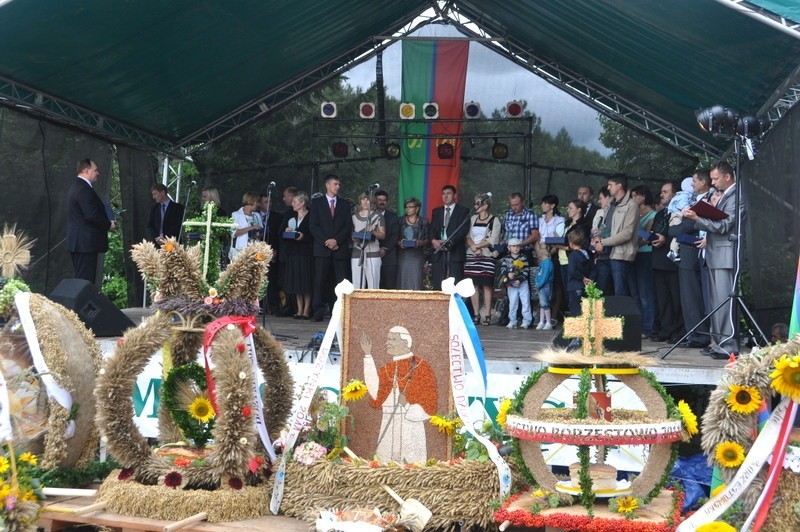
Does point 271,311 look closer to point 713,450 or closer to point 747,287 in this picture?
point 747,287

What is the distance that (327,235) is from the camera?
984cm

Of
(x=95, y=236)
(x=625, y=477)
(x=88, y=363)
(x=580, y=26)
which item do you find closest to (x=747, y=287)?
(x=580, y=26)

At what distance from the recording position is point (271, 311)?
11.1 m

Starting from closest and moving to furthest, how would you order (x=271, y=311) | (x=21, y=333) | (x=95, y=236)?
(x=21, y=333), (x=95, y=236), (x=271, y=311)

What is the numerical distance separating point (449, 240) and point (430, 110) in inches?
110

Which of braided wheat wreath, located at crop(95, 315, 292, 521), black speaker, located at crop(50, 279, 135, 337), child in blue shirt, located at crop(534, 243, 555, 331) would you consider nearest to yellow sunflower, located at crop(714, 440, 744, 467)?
braided wheat wreath, located at crop(95, 315, 292, 521)

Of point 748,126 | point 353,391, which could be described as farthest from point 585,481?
point 748,126

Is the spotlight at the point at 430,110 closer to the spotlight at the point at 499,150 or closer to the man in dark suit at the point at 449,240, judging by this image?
the spotlight at the point at 499,150

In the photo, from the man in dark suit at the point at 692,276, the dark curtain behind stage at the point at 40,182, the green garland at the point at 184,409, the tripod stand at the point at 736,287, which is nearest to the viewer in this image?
the green garland at the point at 184,409

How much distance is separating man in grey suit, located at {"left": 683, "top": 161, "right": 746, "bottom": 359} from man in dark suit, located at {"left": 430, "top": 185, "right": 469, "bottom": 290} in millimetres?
3633

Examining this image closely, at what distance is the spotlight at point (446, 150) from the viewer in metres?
12.1

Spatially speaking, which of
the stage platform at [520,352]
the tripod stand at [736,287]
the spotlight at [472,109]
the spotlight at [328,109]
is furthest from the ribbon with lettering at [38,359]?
the spotlight at [472,109]

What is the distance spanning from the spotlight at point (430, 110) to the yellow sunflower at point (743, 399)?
9083 mm

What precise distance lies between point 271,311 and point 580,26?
4.98 m
